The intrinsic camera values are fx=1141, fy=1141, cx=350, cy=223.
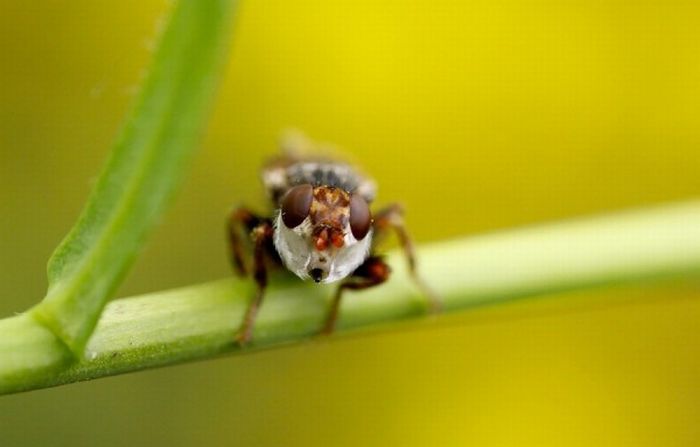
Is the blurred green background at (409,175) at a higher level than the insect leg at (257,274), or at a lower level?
higher

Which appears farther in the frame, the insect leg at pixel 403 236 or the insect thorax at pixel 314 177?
the insect thorax at pixel 314 177

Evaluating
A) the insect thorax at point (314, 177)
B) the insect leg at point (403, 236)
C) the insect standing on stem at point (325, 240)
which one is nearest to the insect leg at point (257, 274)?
the insect standing on stem at point (325, 240)

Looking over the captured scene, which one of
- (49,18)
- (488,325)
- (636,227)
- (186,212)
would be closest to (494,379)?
(488,325)

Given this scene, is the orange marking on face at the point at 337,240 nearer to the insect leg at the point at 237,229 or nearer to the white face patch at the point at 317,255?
the white face patch at the point at 317,255

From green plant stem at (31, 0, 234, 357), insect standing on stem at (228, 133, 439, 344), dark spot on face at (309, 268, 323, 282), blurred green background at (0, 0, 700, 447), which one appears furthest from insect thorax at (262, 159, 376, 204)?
blurred green background at (0, 0, 700, 447)

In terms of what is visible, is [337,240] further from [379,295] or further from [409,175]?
[409,175]

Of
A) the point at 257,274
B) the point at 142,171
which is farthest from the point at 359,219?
the point at 142,171
